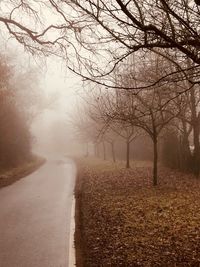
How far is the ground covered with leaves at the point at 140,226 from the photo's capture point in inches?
325

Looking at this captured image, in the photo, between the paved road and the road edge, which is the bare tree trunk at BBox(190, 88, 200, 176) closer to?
the paved road

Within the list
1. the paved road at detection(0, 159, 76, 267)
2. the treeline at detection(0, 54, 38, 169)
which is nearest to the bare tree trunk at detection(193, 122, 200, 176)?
the paved road at detection(0, 159, 76, 267)

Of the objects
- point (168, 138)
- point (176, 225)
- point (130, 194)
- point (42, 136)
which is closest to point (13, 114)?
point (168, 138)

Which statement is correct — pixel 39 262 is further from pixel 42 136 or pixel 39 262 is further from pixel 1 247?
pixel 42 136

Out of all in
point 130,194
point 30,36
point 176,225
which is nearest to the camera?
point 176,225

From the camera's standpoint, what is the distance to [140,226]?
10734 millimetres

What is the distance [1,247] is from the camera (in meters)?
9.35

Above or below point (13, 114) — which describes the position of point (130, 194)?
below

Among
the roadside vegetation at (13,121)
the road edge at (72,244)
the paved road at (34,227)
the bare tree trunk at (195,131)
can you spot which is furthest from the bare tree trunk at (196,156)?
the road edge at (72,244)

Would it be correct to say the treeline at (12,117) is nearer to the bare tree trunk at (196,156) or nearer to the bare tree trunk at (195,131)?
the bare tree trunk at (195,131)

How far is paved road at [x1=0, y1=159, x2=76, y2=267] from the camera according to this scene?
8.48 metres

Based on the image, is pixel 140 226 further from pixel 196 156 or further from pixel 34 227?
pixel 196 156

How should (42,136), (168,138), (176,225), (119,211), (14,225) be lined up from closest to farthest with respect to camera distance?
1. (176,225)
2. (14,225)
3. (119,211)
4. (168,138)
5. (42,136)

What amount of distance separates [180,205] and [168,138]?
53.5ft
